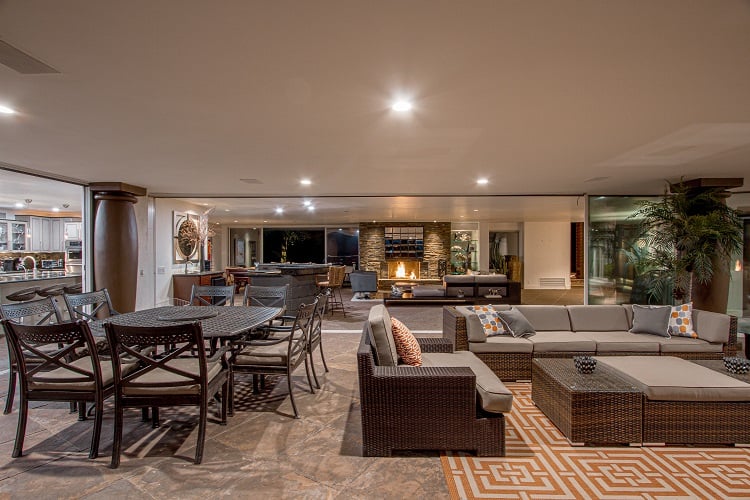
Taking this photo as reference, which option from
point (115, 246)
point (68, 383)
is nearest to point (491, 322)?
point (68, 383)

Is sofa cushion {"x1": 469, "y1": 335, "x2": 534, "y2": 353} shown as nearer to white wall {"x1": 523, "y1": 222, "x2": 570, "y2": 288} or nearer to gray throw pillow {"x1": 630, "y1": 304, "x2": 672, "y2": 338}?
gray throw pillow {"x1": 630, "y1": 304, "x2": 672, "y2": 338}

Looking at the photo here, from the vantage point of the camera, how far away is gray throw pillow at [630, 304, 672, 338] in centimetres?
412

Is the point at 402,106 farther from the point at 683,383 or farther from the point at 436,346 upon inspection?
the point at 683,383

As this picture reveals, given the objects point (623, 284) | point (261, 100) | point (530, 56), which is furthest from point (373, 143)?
point (623, 284)

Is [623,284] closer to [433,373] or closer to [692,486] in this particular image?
[692,486]

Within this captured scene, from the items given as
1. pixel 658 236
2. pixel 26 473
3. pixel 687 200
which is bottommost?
pixel 26 473

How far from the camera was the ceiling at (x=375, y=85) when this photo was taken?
1.60 metres

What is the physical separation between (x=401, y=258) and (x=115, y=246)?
28.0 ft

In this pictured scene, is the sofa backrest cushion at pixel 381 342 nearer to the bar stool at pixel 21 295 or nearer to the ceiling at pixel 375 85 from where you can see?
the ceiling at pixel 375 85

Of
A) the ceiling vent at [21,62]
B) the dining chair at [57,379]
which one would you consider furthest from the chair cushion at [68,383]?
the ceiling vent at [21,62]

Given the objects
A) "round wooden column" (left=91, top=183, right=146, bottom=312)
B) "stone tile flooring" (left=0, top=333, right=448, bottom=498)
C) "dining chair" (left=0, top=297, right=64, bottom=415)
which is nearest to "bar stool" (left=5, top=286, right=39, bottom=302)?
"round wooden column" (left=91, top=183, right=146, bottom=312)

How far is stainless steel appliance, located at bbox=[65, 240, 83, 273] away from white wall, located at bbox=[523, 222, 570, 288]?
1264 centimetres

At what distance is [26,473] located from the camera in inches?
90.3

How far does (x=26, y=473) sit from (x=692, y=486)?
3878mm
